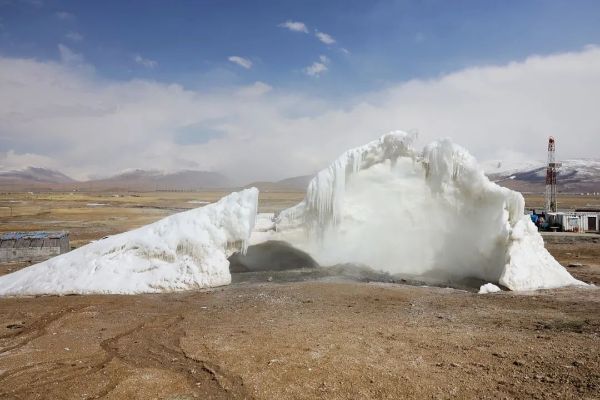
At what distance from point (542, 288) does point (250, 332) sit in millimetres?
9561

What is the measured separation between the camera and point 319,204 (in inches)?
721

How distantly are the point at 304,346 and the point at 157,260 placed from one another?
8063 millimetres

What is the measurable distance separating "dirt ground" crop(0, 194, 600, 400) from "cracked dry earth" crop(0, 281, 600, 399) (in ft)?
0.09

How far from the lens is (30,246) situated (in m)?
24.8

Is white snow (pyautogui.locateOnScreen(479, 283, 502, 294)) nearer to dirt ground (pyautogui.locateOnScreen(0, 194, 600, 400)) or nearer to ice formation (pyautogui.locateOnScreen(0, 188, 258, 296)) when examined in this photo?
dirt ground (pyautogui.locateOnScreen(0, 194, 600, 400))

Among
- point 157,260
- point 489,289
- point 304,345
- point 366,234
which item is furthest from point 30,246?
point 489,289

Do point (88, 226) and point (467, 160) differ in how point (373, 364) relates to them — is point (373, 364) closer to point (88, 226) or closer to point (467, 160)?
point (467, 160)

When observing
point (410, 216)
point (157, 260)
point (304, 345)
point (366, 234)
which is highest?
point (410, 216)

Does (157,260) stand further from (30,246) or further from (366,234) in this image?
(30,246)

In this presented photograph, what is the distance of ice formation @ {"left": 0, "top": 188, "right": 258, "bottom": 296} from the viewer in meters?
14.0

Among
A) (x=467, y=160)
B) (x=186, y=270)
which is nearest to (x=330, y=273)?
(x=186, y=270)

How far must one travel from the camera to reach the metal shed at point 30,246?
79.8ft

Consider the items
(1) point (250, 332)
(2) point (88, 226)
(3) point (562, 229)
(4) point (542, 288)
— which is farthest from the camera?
(2) point (88, 226)

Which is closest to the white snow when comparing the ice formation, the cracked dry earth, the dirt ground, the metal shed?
the dirt ground
